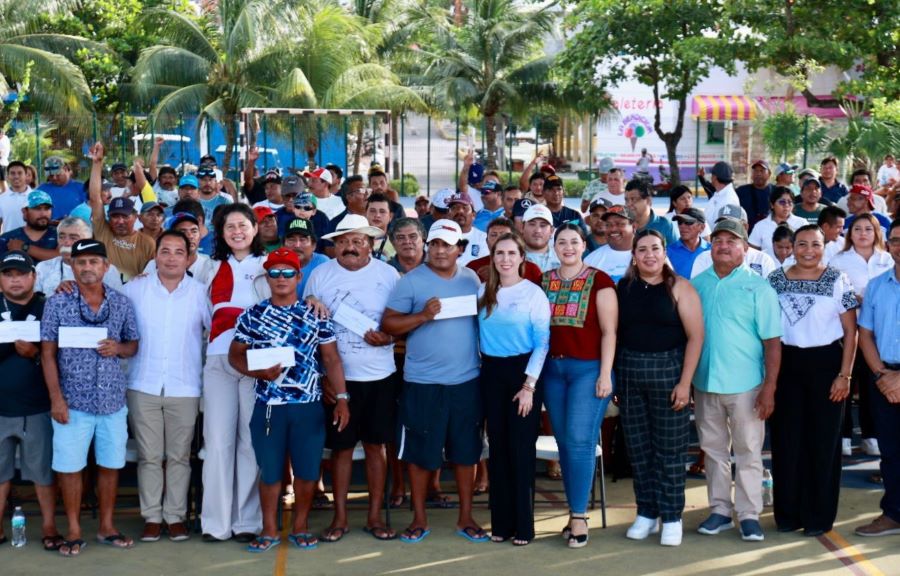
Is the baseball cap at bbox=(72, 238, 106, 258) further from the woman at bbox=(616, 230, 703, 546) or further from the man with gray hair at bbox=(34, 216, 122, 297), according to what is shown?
the woman at bbox=(616, 230, 703, 546)

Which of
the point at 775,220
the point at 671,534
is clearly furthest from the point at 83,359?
the point at 775,220

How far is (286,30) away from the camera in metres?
23.9

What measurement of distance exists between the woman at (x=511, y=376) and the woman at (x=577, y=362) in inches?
4.1

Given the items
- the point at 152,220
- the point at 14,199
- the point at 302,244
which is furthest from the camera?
Answer: the point at 14,199

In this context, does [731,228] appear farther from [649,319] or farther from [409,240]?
[409,240]

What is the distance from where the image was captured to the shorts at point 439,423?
6895mm

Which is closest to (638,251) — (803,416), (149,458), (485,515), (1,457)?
(803,416)

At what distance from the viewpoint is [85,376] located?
674cm

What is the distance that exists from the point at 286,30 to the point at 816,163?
426 inches

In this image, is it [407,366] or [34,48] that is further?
[34,48]

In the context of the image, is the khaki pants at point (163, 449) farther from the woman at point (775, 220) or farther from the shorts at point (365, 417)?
the woman at point (775, 220)

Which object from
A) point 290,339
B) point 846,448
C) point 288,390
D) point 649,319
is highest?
point 649,319

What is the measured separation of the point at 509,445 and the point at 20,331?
290cm

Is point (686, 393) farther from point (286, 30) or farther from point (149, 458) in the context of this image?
point (286, 30)
